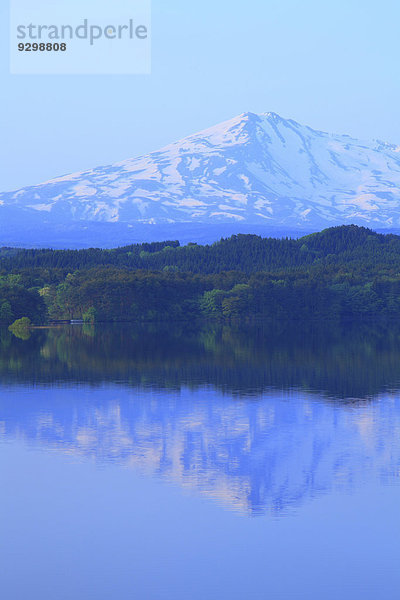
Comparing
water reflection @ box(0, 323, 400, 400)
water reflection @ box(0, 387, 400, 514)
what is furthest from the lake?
water reflection @ box(0, 323, 400, 400)

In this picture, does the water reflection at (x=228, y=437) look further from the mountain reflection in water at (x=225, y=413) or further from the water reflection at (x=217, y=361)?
the water reflection at (x=217, y=361)

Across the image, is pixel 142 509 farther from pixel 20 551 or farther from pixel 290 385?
pixel 290 385

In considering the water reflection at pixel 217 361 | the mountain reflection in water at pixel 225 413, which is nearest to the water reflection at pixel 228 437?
the mountain reflection in water at pixel 225 413

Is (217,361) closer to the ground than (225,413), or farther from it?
farther from it

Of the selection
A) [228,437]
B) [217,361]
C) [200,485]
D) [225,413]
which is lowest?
[200,485]

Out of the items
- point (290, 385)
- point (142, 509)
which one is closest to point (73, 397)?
point (290, 385)

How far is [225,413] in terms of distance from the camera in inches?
2205

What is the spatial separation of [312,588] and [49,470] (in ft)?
57.3

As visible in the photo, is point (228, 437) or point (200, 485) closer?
point (200, 485)

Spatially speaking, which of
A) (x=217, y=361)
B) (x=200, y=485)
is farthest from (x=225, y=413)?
(x=217, y=361)

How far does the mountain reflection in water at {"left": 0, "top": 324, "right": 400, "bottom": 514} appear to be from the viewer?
129ft

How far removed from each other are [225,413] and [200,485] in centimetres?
1876

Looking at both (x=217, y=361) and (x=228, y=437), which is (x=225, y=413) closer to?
(x=228, y=437)

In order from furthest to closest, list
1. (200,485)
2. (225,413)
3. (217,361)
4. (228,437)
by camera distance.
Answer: (217,361) < (225,413) < (228,437) < (200,485)
